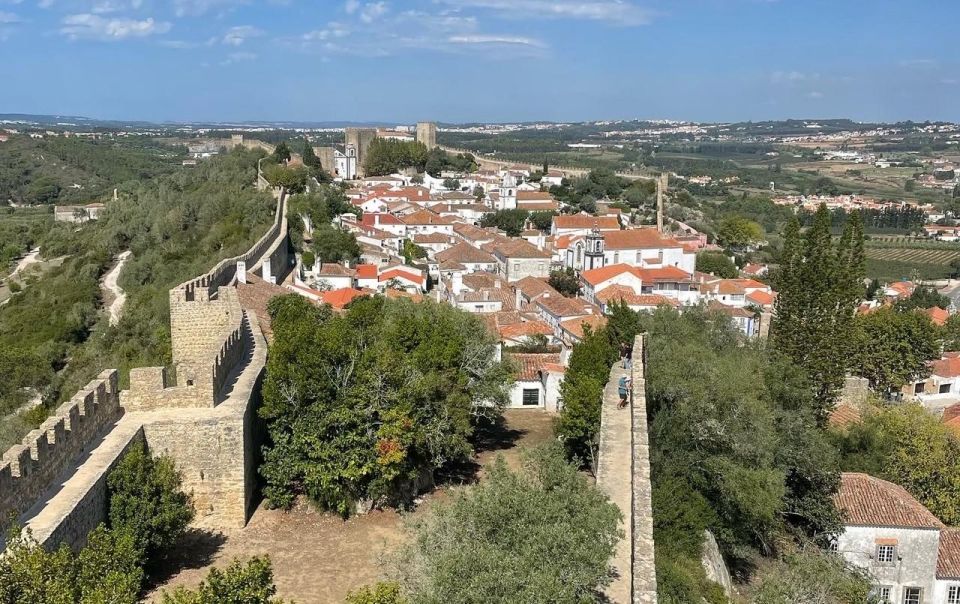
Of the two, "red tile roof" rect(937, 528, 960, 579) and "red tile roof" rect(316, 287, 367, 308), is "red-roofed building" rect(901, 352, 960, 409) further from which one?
"red tile roof" rect(316, 287, 367, 308)

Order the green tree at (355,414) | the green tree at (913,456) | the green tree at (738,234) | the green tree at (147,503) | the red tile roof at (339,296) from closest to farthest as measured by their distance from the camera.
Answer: the green tree at (147,503) < the green tree at (355,414) < the green tree at (913,456) < the red tile roof at (339,296) < the green tree at (738,234)

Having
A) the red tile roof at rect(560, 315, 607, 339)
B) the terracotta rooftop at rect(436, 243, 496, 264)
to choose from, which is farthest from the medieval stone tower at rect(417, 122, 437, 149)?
the red tile roof at rect(560, 315, 607, 339)

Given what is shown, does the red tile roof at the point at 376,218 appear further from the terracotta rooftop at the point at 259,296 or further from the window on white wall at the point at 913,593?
the window on white wall at the point at 913,593

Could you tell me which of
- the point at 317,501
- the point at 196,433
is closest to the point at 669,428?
the point at 317,501

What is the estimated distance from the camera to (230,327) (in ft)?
50.0

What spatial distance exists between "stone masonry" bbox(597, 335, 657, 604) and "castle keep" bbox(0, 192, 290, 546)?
5206 millimetres

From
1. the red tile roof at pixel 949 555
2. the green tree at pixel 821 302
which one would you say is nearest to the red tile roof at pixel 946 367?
the green tree at pixel 821 302

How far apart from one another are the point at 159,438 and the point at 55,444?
6.10ft

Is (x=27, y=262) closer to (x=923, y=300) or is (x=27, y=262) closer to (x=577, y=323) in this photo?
(x=577, y=323)

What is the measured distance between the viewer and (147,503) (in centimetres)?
955

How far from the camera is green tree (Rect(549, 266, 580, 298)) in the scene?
38.8 meters

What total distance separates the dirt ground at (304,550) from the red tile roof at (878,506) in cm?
921

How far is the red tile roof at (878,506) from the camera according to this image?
53.3 ft

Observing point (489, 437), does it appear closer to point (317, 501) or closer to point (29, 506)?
point (317, 501)
